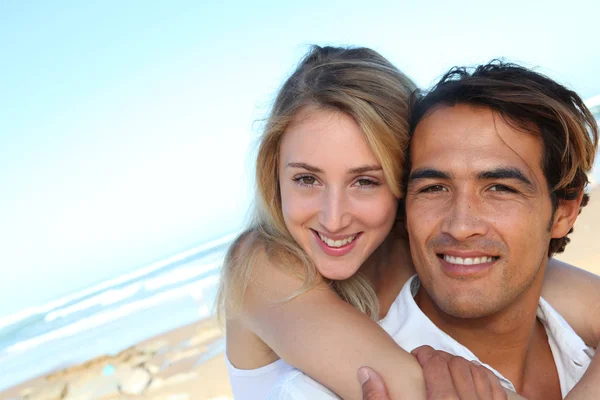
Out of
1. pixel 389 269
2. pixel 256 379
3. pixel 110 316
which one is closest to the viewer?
pixel 256 379

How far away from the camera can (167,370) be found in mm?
7902

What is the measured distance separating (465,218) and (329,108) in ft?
3.09

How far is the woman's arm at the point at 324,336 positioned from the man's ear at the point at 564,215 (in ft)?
3.36

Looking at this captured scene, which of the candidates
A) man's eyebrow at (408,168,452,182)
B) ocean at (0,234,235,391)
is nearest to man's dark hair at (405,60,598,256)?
man's eyebrow at (408,168,452,182)

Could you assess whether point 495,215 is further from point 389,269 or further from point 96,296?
A: point 96,296

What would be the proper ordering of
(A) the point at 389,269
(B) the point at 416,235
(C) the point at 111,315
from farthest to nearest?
1. (C) the point at 111,315
2. (A) the point at 389,269
3. (B) the point at 416,235

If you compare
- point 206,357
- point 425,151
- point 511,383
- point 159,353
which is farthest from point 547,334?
point 159,353

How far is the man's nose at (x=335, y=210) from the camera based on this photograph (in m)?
3.06

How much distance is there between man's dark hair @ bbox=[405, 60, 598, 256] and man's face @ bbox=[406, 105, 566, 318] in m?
0.06

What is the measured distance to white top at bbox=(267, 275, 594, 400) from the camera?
2922 mm

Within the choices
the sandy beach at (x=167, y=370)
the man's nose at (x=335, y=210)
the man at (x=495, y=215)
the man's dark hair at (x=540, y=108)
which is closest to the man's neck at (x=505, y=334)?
the man at (x=495, y=215)

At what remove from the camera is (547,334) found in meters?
3.20

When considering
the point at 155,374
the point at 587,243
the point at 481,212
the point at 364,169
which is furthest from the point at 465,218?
the point at 587,243

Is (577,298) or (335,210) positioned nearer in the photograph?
(335,210)
